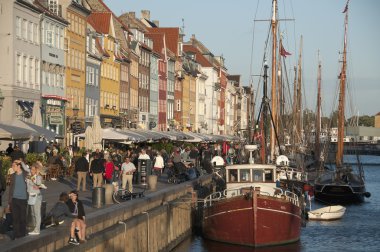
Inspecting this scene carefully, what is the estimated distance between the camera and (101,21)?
9994 centimetres

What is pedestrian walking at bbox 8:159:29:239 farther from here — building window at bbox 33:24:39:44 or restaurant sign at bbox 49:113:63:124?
building window at bbox 33:24:39:44

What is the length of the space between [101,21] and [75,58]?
14530 millimetres

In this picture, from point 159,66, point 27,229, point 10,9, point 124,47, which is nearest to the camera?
point 27,229

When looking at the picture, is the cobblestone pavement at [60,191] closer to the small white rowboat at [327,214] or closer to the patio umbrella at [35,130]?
the patio umbrella at [35,130]

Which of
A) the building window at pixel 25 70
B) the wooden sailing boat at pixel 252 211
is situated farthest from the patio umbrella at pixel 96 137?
the building window at pixel 25 70

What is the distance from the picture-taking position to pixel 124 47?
110438 mm

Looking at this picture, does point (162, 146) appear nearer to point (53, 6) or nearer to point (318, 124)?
point (53, 6)

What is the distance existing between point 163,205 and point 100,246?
13254 mm

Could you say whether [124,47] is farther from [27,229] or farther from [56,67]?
[27,229]

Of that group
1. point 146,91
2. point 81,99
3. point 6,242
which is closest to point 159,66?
point 146,91

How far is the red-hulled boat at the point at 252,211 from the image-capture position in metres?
39.2

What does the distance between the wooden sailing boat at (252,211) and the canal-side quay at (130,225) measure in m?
1.60

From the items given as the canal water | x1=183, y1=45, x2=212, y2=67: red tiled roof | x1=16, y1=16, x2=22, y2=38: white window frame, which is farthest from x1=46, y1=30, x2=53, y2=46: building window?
x1=183, y1=45, x2=212, y2=67: red tiled roof

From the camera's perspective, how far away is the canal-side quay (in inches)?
870
